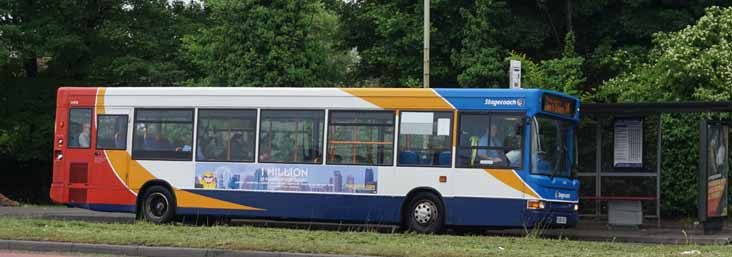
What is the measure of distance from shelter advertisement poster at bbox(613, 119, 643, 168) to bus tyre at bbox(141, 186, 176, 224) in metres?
9.26

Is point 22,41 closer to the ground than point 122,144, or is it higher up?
higher up

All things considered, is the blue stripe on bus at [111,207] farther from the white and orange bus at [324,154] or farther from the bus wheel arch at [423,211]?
the bus wheel arch at [423,211]

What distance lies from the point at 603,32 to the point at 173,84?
16.2m

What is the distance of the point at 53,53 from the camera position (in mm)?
40781

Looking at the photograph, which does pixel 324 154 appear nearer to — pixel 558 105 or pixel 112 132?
pixel 558 105

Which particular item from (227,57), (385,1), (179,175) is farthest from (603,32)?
(179,175)

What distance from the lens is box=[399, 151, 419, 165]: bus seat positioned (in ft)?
63.3

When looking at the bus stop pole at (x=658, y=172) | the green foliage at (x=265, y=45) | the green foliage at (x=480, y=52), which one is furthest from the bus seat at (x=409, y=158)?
the green foliage at (x=265, y=45)

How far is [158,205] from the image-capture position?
69.1 ft

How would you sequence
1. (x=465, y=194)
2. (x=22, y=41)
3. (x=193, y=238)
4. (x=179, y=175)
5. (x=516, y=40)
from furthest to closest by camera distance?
1. (x=22, y=41)
2. (x=516, y=40)
3. (x=179, y=175)
4. (x=465, y=194)
5. (x=193, y=238)

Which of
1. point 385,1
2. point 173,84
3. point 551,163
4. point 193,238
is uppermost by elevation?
point 385,1

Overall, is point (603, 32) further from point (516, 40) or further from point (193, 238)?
point (193, 238)

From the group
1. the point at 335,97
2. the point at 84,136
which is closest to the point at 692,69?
the point at 335,97

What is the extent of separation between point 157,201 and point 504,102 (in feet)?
23.2
